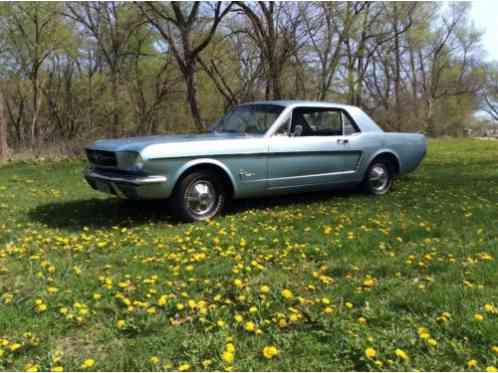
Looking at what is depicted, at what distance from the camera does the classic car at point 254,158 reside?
5.56m

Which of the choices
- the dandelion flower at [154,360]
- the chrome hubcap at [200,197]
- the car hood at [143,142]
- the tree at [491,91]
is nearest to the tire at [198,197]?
the chrome hubcap at [200,197]

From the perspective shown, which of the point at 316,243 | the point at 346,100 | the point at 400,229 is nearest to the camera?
the point at 316,243

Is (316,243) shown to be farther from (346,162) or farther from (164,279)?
(346,162)

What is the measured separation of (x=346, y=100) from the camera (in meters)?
28.4

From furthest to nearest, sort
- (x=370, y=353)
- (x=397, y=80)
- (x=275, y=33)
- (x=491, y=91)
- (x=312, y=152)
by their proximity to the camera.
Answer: (x=491, y=91) < (x=397, y=80) < (x=275, y=33) < (x=312, y=152) < (x=370, y=353)

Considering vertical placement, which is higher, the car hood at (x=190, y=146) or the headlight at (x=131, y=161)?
the car hood at (x=190, y=146)

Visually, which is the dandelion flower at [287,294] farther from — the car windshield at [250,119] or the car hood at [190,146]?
the car windshield at [250,119]

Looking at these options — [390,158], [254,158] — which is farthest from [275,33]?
[254,158]

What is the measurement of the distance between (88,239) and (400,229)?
3.69 m

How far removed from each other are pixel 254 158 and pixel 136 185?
1.71 m

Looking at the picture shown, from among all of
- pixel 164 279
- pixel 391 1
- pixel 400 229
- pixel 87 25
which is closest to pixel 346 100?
pixel 391 1

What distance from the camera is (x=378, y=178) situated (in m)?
7.88

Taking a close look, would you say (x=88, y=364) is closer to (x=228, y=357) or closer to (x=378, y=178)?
(x=228, y=357)

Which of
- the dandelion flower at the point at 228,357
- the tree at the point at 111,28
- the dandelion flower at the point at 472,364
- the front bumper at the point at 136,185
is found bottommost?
the dandelion flower at the point at 472,364
